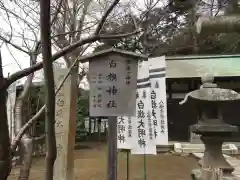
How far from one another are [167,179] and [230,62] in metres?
8.09

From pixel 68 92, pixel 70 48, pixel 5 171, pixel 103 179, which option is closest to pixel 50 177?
pixel 5 171

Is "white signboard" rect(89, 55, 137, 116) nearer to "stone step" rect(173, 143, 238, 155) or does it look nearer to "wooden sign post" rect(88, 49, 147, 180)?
"wooden sign post" rect(88, 49, 147, 180)

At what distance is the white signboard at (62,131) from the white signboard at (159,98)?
4.73ft

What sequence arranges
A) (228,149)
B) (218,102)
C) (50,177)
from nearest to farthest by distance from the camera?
(50,177)
(218,102)
(228,149)

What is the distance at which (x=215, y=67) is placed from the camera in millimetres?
14023

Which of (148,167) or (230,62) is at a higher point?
(230,62)

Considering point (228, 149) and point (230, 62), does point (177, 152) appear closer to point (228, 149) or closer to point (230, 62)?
point (228, 149)

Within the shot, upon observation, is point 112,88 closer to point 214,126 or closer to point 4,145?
point 4,145

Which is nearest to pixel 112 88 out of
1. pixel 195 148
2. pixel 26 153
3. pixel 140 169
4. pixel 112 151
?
pixel 112 151

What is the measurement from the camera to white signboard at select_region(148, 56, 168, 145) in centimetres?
497

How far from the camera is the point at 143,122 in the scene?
5.32 m

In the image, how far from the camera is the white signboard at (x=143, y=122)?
5062 mm

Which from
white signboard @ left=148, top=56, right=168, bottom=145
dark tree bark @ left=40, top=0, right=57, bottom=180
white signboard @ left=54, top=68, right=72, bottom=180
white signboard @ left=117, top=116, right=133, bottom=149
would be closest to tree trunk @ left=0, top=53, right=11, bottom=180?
dark tree bark @ left=40, top=0, right=57, bottom=180

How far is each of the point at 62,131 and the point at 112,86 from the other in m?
1.72
